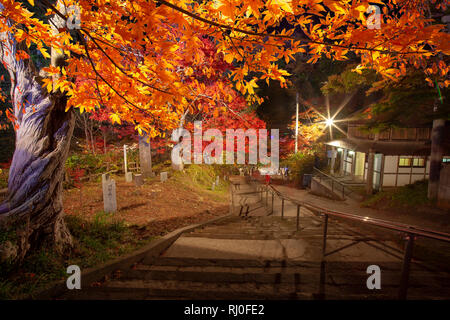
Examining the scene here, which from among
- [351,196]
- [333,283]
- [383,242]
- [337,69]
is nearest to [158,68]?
[333,283]

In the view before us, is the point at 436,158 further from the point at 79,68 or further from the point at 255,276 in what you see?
the point at 79,68

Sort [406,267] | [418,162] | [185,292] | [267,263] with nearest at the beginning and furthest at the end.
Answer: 1. [406,267]
2. [185,292]
3. [267,263]
4. [418,162]

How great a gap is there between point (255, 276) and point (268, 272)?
11.1 inches

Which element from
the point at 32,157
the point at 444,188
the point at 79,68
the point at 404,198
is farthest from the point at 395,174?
the point at 32,157

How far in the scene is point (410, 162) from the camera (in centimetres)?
1385

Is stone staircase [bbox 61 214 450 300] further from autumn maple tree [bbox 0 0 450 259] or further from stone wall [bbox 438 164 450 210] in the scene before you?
stone wall [bbox 438 164 450 210]

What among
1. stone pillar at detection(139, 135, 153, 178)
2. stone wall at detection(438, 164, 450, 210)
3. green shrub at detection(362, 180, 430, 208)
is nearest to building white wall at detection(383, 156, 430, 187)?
green shrub at detection(362, 180, 430, 208)

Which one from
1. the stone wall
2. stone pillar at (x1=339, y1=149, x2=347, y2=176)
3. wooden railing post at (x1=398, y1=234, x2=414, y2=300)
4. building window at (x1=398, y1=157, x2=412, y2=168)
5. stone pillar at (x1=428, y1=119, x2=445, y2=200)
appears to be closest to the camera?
wooden railing post at (x1=398, y1=234, x2=414, y2=300)

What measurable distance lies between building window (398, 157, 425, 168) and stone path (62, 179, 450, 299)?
12245 millimetres

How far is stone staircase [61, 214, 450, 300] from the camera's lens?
2850mm

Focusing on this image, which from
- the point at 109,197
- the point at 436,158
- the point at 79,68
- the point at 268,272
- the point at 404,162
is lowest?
the point at 268,272

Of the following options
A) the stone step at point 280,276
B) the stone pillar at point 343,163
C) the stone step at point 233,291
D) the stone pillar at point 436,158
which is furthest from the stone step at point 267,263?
the stone pillar at point 343,163

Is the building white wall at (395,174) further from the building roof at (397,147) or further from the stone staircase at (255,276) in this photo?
the stone staircase at (255,276)

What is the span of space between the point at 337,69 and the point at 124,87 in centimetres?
2460
